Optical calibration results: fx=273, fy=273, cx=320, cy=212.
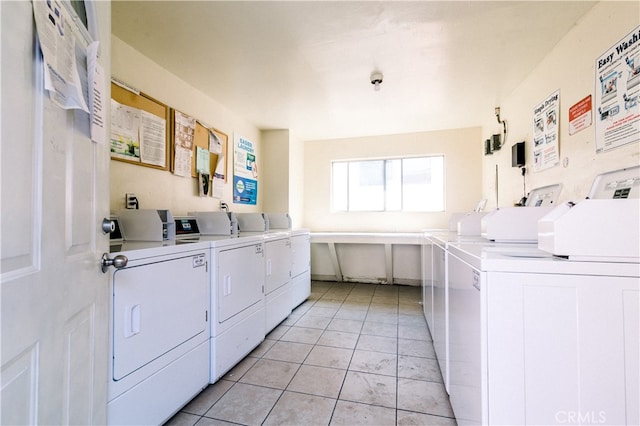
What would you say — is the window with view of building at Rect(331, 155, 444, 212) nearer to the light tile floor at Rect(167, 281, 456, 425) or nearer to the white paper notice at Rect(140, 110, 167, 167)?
the light tile floor at Rect(167, 281, 456, 425)

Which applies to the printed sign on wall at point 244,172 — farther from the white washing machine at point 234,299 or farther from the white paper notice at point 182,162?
the white washing machine at point 234,299

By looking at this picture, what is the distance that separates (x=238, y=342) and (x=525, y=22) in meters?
2.92

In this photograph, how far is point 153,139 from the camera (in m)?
2.22

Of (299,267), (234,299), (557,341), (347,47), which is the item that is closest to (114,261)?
(234,299)

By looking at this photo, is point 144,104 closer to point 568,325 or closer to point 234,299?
point 234,299

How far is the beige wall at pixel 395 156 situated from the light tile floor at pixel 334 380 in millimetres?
1718

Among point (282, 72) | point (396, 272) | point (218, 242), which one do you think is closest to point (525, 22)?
point (282, 72)

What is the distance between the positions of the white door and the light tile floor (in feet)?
2.86

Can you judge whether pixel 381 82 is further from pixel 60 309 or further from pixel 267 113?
pixel 60 309

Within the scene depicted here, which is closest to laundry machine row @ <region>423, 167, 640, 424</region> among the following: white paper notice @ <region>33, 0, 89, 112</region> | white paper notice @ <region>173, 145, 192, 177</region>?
white paper notice @ <region>33, 0, 89, 112</region>

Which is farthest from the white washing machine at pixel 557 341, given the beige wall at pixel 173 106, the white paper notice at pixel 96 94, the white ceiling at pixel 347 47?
the beige wall at pixel 173 106

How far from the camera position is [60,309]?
665 millimetres
